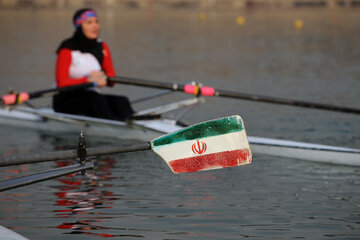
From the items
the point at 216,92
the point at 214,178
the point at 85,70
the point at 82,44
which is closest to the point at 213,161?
the point at 214,178

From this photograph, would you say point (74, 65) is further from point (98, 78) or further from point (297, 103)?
point (297, 103)

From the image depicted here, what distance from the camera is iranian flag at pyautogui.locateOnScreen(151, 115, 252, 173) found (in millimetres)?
6668

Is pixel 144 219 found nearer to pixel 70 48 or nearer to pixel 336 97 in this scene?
pixel 70 48

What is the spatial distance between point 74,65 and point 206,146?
4.63m

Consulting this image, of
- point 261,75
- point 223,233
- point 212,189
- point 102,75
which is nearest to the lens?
point 223,233

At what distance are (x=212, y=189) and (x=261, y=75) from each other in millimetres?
10834

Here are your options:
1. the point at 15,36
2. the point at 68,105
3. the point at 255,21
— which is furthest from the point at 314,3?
the point at 68,105

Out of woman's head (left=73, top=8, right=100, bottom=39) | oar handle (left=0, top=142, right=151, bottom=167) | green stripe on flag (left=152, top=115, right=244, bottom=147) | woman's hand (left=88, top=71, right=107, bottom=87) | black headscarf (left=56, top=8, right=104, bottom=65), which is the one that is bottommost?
oar handle (left=0, top=142, right=151, bottom=167)

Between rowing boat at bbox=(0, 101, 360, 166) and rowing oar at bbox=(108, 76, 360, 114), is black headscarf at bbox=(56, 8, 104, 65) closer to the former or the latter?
rowing oar at bbox=(108, 76, 360, 114)

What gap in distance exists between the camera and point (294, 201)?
7.69m

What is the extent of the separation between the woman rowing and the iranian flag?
413cm

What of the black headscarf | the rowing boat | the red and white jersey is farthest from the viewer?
the black headscarf

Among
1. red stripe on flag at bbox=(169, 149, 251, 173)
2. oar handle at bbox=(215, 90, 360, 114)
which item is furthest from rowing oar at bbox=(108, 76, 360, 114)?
red stripe on flag at bbox=(169, 149, 251, 173)

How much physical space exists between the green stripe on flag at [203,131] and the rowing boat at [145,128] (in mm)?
2759
